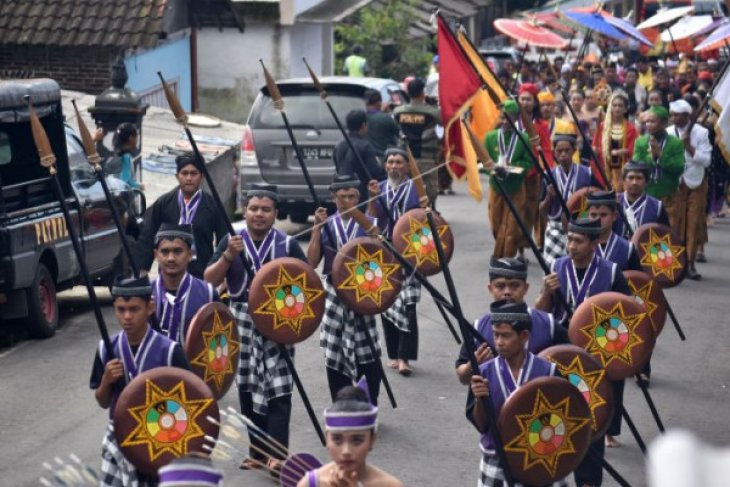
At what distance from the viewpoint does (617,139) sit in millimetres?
16297

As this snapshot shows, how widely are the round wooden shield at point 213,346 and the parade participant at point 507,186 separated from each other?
742cm

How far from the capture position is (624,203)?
469 inches

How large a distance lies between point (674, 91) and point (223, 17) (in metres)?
7.67

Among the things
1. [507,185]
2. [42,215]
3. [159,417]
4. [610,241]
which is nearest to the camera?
[159,417]

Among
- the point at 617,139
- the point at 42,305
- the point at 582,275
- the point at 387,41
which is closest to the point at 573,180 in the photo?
the point at 617,139

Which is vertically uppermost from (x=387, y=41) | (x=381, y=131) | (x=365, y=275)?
(x=365, y=275)

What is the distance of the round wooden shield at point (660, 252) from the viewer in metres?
11.0

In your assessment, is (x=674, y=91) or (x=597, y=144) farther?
(x=674, y=91)

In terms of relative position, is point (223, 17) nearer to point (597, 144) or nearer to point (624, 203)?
point (597, 144)

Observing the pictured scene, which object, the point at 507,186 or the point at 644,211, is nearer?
the point at 644,211

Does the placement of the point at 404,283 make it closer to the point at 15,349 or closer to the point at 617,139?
the point at 15,349

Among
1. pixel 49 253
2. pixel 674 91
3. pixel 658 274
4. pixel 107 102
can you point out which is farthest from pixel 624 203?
pixel 674 91

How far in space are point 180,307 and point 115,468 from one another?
49.9 inches

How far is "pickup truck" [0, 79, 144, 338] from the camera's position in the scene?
12000 millimetres
